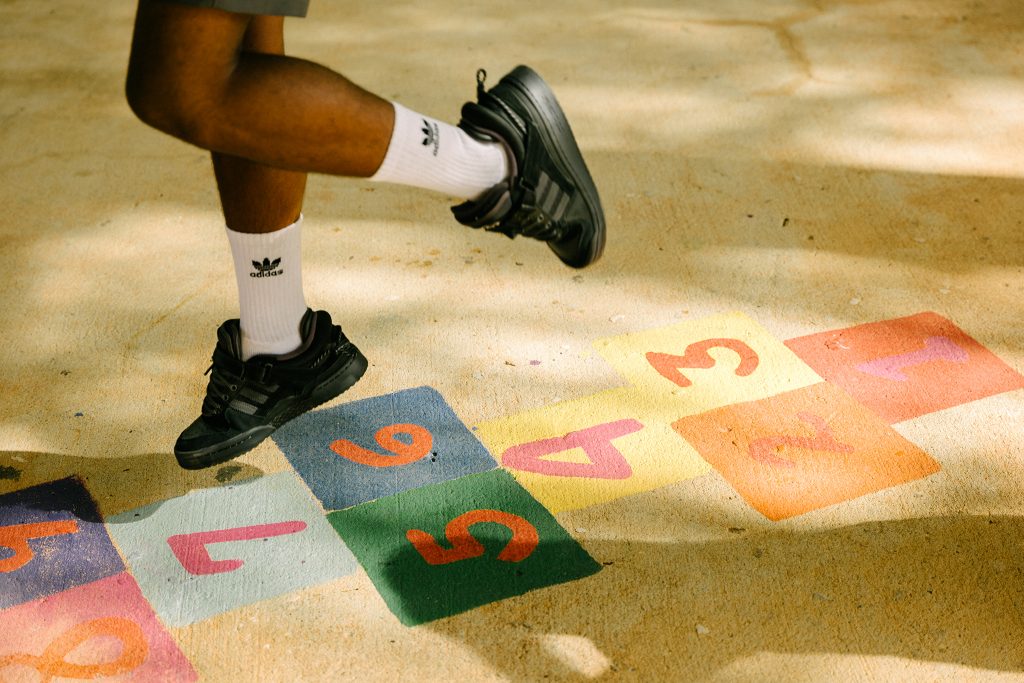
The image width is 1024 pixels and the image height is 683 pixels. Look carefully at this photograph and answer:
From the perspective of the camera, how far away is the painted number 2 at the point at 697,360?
1918 millimetres

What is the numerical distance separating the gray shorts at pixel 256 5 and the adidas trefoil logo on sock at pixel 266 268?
434 millimetres

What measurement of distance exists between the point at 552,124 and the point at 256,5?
55 centimetres

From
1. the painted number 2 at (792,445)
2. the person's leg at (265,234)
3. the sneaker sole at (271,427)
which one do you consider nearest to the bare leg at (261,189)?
the person's leg at (265,234)

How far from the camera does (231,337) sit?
5.43 ft

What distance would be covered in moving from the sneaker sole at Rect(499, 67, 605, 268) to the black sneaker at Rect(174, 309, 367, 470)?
46cm

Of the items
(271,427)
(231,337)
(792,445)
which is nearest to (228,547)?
(271,427)

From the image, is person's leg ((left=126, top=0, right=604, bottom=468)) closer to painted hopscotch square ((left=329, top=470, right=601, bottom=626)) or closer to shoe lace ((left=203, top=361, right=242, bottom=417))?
shoe lace ((left=203, top=361, right=242, bottom=417))

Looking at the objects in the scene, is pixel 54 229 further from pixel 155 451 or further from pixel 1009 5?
pixel 1009 5

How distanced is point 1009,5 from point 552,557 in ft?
10.1

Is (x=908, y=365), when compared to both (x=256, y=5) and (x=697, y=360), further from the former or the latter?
(x=256, y=5)

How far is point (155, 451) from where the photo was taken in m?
1.72

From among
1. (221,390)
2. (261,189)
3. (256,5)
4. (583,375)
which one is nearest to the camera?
(256,5)

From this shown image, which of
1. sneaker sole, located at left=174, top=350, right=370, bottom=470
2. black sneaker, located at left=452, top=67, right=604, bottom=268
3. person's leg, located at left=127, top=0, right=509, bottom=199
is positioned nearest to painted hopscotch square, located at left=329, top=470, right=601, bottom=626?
sneaker sole, located at left=174, top=350, right=370, bottom=470

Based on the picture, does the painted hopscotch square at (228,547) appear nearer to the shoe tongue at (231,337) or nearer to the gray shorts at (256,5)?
the shoe tongue at (231,337)
